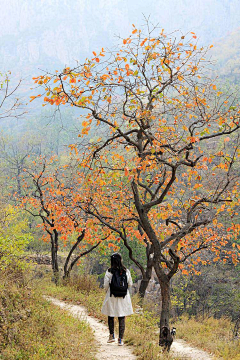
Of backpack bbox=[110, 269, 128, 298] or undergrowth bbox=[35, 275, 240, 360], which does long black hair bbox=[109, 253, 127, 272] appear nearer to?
backpack bbox=[110, 269, 128, 298]

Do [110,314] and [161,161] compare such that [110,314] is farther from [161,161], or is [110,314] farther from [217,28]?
[217,28]

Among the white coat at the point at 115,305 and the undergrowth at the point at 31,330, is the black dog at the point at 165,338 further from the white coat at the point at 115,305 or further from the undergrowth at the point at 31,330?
the undergrowth at the point at 31,330

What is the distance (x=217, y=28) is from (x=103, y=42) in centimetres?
6049

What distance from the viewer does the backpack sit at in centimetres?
618

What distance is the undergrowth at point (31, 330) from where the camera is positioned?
15.4 feet

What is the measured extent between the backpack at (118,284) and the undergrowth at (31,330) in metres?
1.01

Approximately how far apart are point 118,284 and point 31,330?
174 centimetres

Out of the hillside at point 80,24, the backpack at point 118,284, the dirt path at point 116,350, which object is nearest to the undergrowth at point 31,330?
the dirt path at point 116,350

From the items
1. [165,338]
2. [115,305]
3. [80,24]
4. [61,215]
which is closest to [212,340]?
[165,338]

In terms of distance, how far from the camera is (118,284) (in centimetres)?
619

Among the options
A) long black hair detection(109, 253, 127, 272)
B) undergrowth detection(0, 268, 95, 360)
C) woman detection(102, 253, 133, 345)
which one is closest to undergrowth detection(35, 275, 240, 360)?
woman detection(102, 253, 133, 345)

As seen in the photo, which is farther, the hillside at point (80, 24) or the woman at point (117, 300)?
the hillside at point (80, 24)

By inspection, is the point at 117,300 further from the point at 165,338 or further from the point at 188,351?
the point at 188,351

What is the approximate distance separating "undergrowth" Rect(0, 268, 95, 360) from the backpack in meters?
1.01
